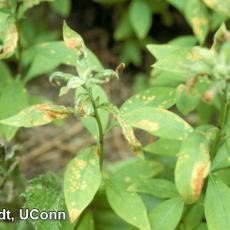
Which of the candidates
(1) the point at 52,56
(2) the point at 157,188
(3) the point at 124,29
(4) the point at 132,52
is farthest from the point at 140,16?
(2) the point at 157,188

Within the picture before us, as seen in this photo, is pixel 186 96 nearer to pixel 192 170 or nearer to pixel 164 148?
pixel 192 170

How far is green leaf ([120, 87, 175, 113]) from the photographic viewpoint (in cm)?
202

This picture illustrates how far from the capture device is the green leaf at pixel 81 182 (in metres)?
1.75

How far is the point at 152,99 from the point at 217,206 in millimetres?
443

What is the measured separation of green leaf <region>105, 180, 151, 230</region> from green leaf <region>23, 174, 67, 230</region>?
0.22 m

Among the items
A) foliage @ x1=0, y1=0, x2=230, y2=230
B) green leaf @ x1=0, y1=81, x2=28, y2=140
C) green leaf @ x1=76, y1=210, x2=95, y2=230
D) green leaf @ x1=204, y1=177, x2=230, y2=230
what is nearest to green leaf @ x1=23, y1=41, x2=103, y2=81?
foliage @ x1=0, y1=0, x2=230, y2=230

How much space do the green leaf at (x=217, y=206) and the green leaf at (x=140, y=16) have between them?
1.45 meters

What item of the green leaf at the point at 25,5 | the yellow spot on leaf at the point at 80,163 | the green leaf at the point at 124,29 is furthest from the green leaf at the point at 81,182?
the green leaf at the point at 124,29

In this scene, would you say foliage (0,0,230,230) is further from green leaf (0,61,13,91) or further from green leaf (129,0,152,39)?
green leaf (129,0,152,39)

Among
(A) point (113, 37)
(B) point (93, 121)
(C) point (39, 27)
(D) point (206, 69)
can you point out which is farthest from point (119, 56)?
(D) point (206, 69)

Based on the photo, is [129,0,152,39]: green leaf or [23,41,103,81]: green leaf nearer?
[23,41,103,81]: green leaf

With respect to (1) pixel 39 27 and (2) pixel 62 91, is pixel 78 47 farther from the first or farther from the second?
(1) pixel 39 27

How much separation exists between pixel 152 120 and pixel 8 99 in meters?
0.84

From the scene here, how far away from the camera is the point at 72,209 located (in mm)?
1747
